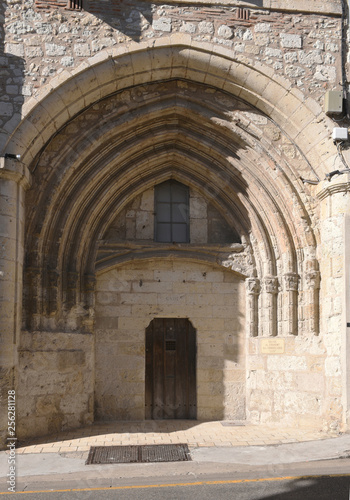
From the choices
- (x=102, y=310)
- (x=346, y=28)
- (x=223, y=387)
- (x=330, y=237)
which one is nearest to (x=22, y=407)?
(x=102, y=310)

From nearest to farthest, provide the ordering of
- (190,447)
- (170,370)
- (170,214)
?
(190,447), (170,370), (170,214)

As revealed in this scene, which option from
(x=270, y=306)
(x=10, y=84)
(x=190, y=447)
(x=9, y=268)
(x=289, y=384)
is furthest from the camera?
(x=270, y=306)

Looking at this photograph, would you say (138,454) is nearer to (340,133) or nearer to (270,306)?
(270,306)

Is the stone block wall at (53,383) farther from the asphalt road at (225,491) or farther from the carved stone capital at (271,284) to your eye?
the carved stone capital at (271,284)

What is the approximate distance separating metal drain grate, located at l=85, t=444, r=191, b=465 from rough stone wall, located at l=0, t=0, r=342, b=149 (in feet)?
13.2

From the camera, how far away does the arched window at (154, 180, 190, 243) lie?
911cm

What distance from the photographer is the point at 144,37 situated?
7789 mm

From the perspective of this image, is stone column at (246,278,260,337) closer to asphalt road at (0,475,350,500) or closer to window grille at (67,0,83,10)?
asphalt road at (0,475,350,500)

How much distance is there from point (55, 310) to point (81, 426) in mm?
1720

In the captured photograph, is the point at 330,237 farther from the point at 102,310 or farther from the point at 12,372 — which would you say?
the point at 12,372

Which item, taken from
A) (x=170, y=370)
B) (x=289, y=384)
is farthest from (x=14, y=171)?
(x=289, y=384)

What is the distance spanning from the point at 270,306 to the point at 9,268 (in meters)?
3.83

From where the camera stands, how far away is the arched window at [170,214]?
359 inches

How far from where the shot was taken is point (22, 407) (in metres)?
7.37
